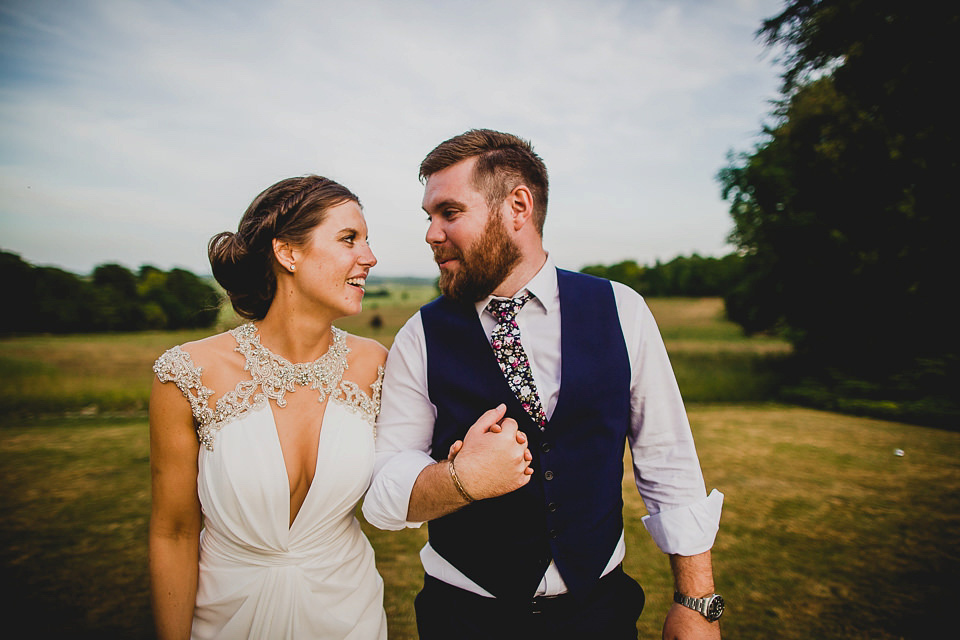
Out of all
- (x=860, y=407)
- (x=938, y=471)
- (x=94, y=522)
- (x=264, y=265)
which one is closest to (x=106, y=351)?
(x=94, y=522)

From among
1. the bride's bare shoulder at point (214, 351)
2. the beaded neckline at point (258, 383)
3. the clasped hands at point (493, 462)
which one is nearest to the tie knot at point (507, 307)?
the clasped hands at point (493, 462)

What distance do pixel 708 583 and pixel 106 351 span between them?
30.5 ft

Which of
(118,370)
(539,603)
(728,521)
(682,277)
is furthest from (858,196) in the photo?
(118,370)

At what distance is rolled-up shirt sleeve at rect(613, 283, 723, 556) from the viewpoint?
1.36 metres

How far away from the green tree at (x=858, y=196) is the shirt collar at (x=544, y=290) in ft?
16.6

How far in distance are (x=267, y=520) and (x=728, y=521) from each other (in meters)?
3.79

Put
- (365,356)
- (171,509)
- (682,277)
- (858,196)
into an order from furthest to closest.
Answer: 1. (682,277)
2. (858,196)
3. (365,356)
4. (171,509)

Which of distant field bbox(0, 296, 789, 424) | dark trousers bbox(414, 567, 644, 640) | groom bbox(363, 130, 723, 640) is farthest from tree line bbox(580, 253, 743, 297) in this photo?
dark trousers bbox(414, 567, 644, 640)

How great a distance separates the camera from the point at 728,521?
12.5 feet

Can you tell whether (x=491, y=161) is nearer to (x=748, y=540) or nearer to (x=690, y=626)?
(x=690, y=626)

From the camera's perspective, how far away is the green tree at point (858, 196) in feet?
14.4

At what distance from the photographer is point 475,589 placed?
142cm

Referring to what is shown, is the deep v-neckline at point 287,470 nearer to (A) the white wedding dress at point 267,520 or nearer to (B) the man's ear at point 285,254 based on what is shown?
(A) the white wedding dress at point 267,520

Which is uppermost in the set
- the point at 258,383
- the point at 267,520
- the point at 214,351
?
the point at 214,351
